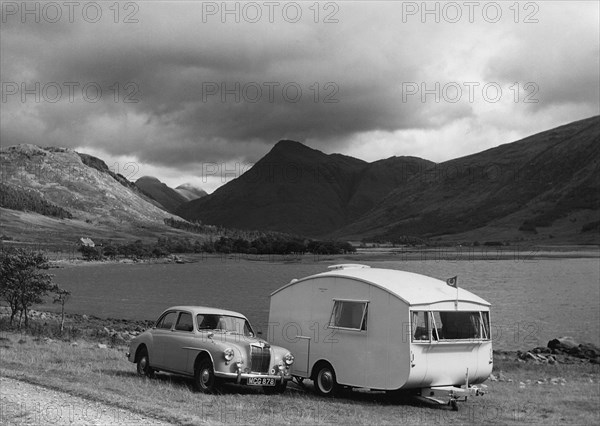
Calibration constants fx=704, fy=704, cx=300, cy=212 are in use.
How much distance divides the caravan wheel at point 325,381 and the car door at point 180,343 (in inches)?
162

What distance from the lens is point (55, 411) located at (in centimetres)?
1462

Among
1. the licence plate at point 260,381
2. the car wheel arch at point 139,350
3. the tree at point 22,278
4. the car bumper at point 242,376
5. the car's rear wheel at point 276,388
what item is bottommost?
the car's rear wheel at point 276,388

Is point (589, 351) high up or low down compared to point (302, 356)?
down

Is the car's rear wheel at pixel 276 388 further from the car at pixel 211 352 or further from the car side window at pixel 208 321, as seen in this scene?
the car side window at pixel 208 321

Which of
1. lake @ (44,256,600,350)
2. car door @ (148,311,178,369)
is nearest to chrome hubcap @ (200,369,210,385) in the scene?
car door @ (148,311,178,369)

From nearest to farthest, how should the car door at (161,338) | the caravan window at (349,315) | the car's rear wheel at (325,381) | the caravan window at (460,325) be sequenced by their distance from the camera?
the caravan window at (460,325) < the caravan window at (349,315) < the car's rear wheel at (325,381) < the car door at (161,338)

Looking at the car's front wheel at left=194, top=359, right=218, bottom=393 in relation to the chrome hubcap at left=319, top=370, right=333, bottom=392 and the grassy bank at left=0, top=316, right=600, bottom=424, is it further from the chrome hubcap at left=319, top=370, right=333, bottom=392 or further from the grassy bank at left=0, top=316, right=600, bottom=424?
the chrome hubcap at left=319, top=370, right=333, bottom=392

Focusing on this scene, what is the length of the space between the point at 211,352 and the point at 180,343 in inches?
57.3

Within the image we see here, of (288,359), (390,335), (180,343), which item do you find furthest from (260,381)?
(390,335)

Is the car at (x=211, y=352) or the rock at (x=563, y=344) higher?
the car at (x=211, y=352)

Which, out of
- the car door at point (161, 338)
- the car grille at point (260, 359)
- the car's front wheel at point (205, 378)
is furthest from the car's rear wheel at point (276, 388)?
the car door at point (161, 338)

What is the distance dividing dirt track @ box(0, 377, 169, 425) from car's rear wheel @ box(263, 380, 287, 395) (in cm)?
631

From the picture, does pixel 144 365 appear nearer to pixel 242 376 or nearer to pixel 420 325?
pixel 242 376

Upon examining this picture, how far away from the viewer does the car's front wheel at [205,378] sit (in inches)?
768
